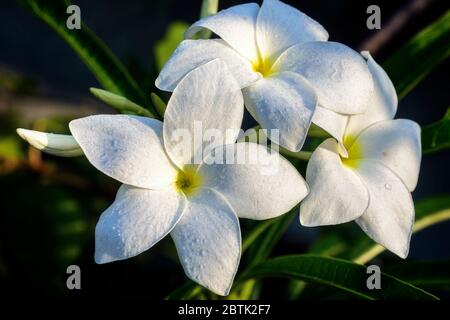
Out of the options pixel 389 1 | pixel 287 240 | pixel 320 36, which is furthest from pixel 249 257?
pixel 389 1

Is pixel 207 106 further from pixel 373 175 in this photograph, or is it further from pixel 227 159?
pixel 373 175

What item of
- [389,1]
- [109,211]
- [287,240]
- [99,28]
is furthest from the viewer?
[99,28]

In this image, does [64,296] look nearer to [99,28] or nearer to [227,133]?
[227,133]

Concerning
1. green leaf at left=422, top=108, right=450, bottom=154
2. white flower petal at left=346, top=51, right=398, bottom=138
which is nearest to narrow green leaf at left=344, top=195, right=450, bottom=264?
green leaf at left=422, top=108, right=450, bottom=154

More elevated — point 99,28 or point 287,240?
point 99,28

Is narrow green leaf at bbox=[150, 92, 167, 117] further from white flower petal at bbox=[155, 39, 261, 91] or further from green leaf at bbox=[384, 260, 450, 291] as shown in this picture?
green leaf at bbox=[384, 260, 450, 291]

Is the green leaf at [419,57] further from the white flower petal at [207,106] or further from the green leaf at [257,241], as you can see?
the white flower petal at [207,106]

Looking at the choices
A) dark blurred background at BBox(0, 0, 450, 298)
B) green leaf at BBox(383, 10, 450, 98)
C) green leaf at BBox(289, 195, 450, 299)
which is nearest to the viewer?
green leaf at BBox(383, 10, 450, 98)
